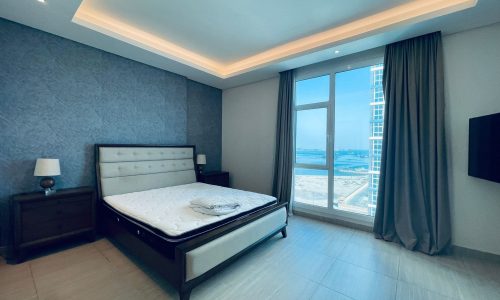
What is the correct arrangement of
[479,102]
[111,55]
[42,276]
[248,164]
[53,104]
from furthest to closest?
[248,164], [111,55], [53,104], [479,102], [42,276]

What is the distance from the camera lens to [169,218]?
2.04 metres

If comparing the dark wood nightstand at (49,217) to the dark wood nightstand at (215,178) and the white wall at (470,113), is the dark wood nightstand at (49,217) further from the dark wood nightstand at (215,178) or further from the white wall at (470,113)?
the white wall at (470,113)

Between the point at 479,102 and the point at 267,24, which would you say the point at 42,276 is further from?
the point at 479,102

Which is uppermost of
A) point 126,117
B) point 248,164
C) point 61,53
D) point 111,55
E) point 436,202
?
point 111,55

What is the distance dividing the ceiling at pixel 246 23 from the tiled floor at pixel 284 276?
2.71 metres

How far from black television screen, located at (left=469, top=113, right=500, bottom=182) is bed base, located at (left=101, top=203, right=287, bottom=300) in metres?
2.29

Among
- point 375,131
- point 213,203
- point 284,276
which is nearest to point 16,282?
point 213,203

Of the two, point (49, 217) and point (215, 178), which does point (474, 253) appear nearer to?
point (215, 178)

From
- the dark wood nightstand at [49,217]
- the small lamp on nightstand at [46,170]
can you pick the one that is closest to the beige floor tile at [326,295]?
the dark wood nightstand at [49,217]

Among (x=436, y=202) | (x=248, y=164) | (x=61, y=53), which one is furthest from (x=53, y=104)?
(x=436, y=202)

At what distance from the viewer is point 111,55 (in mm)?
3109

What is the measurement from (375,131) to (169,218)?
122 inches

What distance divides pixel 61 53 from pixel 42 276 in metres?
2.65

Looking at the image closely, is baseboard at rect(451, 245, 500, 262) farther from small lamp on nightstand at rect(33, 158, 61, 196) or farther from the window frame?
small lamp on nightstand at rect(33, 158, 61, 196)
